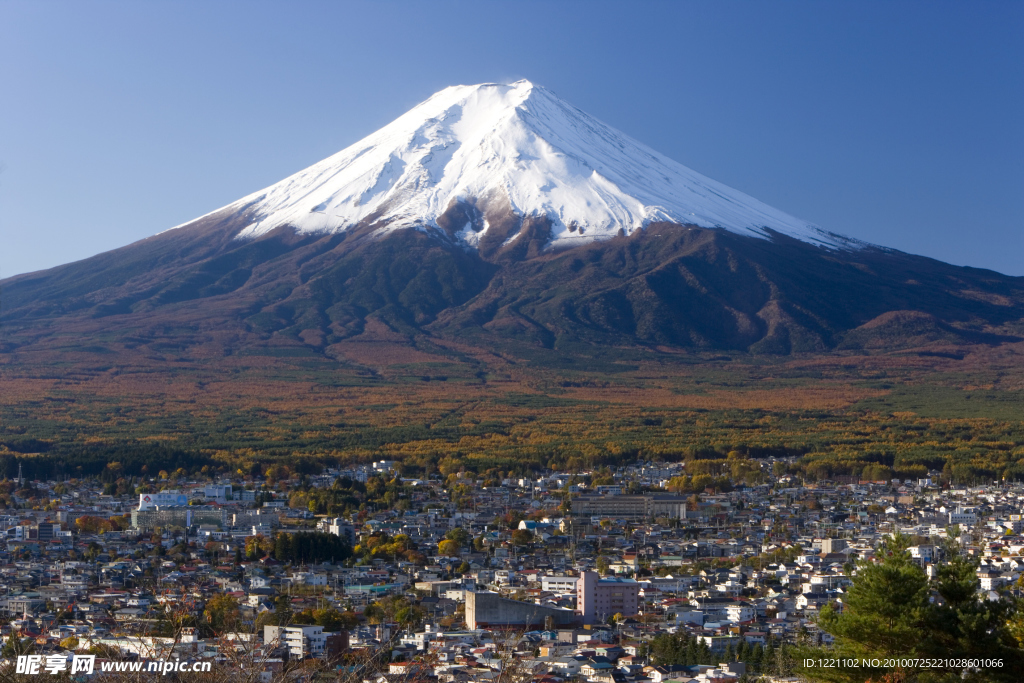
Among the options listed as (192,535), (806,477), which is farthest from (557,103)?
(192,535)

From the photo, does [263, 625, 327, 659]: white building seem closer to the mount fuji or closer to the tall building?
the tall building

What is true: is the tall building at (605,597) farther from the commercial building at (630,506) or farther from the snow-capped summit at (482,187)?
the snow-capped summit at (482,187)

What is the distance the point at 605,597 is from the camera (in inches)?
963

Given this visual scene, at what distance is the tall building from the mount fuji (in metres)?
67.7

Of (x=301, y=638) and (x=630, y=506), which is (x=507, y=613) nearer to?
(x=301, y=638)

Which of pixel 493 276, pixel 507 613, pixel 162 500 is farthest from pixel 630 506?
pixel 493 276

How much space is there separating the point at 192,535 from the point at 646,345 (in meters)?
65.1

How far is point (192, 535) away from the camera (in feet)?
116

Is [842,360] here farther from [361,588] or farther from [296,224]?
[361,588]

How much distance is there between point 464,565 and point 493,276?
81.2 metres

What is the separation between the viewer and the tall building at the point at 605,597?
78.8 ft

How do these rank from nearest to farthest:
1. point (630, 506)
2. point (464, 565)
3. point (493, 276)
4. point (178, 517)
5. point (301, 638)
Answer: point (301, 638)
point (464, 565)
point (178, 517)
point (630, 506)
point (493, 276)

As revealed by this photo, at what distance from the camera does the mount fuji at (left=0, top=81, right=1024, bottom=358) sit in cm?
9744

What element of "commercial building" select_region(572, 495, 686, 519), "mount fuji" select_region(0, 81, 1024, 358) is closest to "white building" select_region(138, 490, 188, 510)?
"commercial building" select_region(572, 495, 686, 519)
